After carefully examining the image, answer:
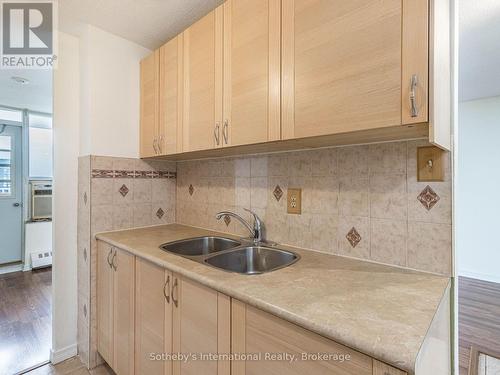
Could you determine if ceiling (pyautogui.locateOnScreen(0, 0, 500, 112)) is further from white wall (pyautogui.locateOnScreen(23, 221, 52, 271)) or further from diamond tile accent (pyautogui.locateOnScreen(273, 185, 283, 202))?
white wall (pyautogui.locateOnScreen(23, 221, 52, 271))

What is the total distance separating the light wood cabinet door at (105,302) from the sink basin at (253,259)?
76 centimetres

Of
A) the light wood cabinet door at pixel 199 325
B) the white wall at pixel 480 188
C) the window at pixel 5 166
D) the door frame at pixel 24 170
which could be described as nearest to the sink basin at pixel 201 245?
the light wood cabinet door at pixel 199 325

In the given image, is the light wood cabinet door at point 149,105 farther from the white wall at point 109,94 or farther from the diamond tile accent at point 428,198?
the diamond tile accent at point 428,198

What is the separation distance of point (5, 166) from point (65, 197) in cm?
275

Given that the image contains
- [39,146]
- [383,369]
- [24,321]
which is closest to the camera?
[383,369]

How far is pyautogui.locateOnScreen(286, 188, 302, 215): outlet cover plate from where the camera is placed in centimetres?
146

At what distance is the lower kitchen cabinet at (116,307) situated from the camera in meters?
1.44

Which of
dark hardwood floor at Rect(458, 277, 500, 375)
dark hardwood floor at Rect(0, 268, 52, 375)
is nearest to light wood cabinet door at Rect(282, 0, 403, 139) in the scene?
dark hardwood floor at Rect(458, 277, 500, 375)

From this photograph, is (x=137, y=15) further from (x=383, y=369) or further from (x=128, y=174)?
(x=383, y=369)

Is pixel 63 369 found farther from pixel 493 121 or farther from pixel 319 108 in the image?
pixel 493 121

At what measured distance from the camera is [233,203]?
181cm

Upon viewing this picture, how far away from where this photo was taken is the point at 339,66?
3.06 feet

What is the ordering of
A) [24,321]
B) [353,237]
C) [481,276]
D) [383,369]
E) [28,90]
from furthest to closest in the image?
[481,276] < [28,90] < [24,321] < [353,237] < [383,369]

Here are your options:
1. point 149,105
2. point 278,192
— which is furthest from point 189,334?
point 149,105
